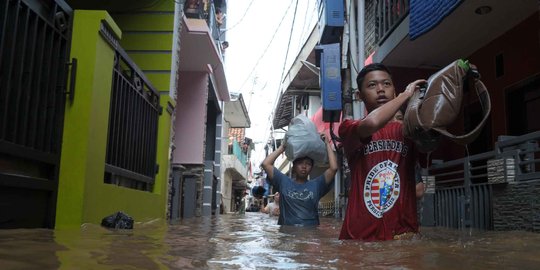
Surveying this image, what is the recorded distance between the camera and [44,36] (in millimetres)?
3760

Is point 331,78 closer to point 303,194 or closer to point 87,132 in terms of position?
Answer: point 303,194

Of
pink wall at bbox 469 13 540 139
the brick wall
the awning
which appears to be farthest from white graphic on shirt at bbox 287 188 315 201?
the awning

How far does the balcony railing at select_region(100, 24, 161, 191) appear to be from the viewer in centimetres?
514

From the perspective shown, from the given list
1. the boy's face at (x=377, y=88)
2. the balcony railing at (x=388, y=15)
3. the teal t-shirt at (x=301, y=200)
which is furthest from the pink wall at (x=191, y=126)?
the boy's face at (x=377, y=88)

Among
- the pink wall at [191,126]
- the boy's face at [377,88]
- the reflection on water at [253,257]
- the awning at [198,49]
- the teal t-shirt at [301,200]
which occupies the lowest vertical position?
Answer: the reflection on water at [253,257]

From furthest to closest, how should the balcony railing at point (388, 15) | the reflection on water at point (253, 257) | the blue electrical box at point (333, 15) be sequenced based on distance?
the blue electrical box at point (333, 15) < the balcony railing at point (388, 15) < the reflection on water at point (253, 257)

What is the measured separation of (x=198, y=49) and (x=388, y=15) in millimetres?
4095

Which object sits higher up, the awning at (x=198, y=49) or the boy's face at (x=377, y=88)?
the awning at (x=198, y=49)

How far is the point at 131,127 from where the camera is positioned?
19.2ft

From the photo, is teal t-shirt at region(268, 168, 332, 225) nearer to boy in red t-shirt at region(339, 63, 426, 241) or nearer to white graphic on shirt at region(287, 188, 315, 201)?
white graphic on shirt at region(287, 188, 315, 201)

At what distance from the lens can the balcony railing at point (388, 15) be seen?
9083 mm

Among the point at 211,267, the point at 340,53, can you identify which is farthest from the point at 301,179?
the point at 340,53

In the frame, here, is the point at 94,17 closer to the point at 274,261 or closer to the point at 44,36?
the point at 44,36

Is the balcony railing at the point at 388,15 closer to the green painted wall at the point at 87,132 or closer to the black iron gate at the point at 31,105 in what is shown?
the green painted wall at the point at 87,132
